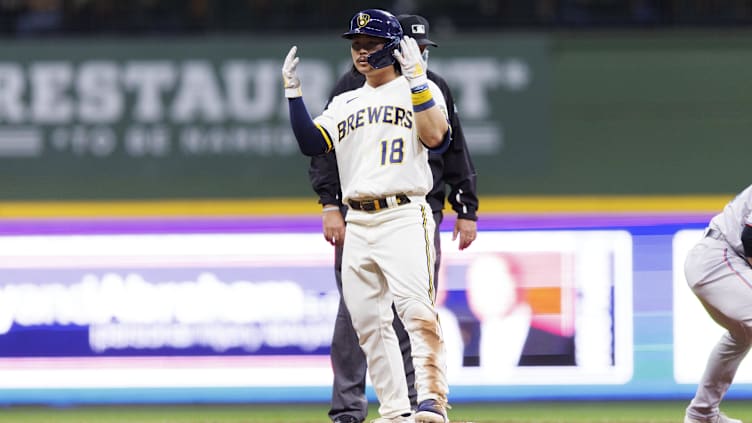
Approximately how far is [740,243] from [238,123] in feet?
21.1

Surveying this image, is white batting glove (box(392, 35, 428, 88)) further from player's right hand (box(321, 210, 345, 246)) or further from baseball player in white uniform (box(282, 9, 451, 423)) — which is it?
player's right hand (box(321, 210, 345, 246))

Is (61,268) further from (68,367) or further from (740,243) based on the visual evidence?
(740,243)

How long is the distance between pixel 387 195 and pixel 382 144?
0.62 feet

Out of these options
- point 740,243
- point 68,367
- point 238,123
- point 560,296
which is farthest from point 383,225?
point 238,123

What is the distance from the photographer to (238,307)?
7.07 metres

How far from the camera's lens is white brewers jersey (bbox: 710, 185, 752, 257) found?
5.36 meters

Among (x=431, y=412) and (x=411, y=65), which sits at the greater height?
(x=411, y=65)

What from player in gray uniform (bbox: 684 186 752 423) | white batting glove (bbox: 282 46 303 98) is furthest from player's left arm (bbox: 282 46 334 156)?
player in gray uniform (bbox: 684 186 752 423)

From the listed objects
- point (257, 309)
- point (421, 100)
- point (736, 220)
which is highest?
point (421, 100)

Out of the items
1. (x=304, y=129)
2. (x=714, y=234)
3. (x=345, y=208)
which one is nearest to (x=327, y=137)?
(x=304, y=129)

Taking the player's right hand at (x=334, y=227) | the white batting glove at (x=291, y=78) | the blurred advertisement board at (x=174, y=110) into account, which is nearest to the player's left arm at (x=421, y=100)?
the white batting glove at (x=291, y=78)

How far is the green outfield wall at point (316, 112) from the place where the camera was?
11148 mm

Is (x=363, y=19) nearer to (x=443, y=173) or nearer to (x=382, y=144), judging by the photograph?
(x=382, y=144)

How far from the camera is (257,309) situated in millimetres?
7062
